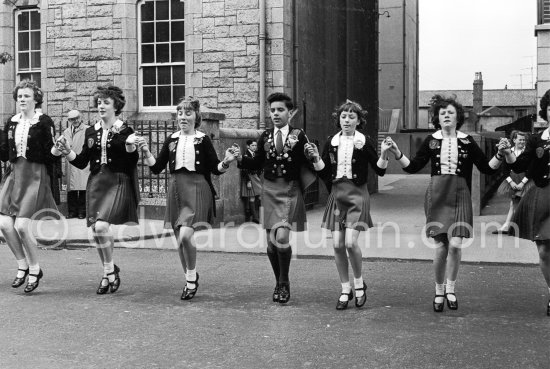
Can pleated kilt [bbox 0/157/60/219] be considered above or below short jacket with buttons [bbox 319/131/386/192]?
Result: below

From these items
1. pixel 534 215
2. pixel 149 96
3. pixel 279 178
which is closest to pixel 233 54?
pixel 149 96

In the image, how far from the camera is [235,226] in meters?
14.6

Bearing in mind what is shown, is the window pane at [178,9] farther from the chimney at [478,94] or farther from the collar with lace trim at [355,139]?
the chimney at [478,94]


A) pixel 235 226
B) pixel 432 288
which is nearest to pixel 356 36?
pixel 235 226

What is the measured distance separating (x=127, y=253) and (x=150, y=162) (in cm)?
364

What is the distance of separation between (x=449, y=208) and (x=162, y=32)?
11.4 metres

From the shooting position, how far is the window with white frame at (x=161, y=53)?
688 inches

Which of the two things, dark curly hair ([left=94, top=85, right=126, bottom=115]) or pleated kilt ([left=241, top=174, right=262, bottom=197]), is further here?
pleated kilt ([left=241, top=174, right=262, bottom=197])

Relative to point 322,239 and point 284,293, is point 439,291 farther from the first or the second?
point 322,239

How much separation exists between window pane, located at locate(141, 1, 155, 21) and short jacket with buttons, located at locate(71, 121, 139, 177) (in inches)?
387

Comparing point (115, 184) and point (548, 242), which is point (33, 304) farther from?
point (548, 242)

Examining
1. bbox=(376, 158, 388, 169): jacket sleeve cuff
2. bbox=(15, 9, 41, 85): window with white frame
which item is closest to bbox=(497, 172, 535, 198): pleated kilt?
bbox=(376, 158, 388, 169): jacket sleeve cuff

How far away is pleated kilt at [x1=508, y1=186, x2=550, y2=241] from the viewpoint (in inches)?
280

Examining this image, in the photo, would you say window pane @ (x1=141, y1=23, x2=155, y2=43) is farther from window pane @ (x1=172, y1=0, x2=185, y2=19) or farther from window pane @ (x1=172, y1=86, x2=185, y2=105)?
window pane @ (x1=172, y1=86, x2=185, y2=105)
